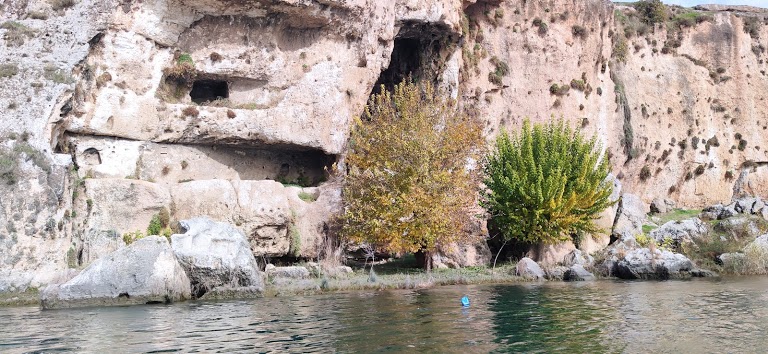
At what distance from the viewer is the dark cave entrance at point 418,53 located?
39.7 meters

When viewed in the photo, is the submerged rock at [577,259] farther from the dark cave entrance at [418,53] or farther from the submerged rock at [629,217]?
the dark cave entrance at [418,53]

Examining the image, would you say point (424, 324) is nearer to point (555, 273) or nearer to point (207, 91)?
point (555, 273)

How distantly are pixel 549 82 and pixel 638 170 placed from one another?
10.8 metres

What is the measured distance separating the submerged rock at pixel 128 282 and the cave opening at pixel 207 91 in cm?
1493

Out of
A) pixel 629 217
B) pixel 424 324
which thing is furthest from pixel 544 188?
pixel 424 324

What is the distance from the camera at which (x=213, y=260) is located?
23797 millimetres

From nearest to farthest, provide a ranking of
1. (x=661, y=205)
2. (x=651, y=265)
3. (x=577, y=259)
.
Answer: (x=651, y=265), (x=577, y=259), (x=661, y=205)

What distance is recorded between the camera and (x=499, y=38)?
4497cm

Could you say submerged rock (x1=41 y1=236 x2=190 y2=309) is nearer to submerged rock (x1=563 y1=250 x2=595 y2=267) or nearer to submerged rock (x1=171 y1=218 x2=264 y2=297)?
submerged rock (x1=171 y1=218 x2=264 y2=297)

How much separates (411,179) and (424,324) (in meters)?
14.6

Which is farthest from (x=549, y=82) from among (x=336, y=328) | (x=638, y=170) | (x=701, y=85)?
(x=336, y=328)

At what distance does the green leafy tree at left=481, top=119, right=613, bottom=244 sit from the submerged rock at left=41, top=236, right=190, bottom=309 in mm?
16096

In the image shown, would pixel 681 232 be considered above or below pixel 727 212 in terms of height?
below

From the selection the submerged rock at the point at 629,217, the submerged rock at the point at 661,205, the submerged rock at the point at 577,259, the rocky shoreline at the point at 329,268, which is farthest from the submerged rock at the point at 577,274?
the submerged rock at the point at 661,205
